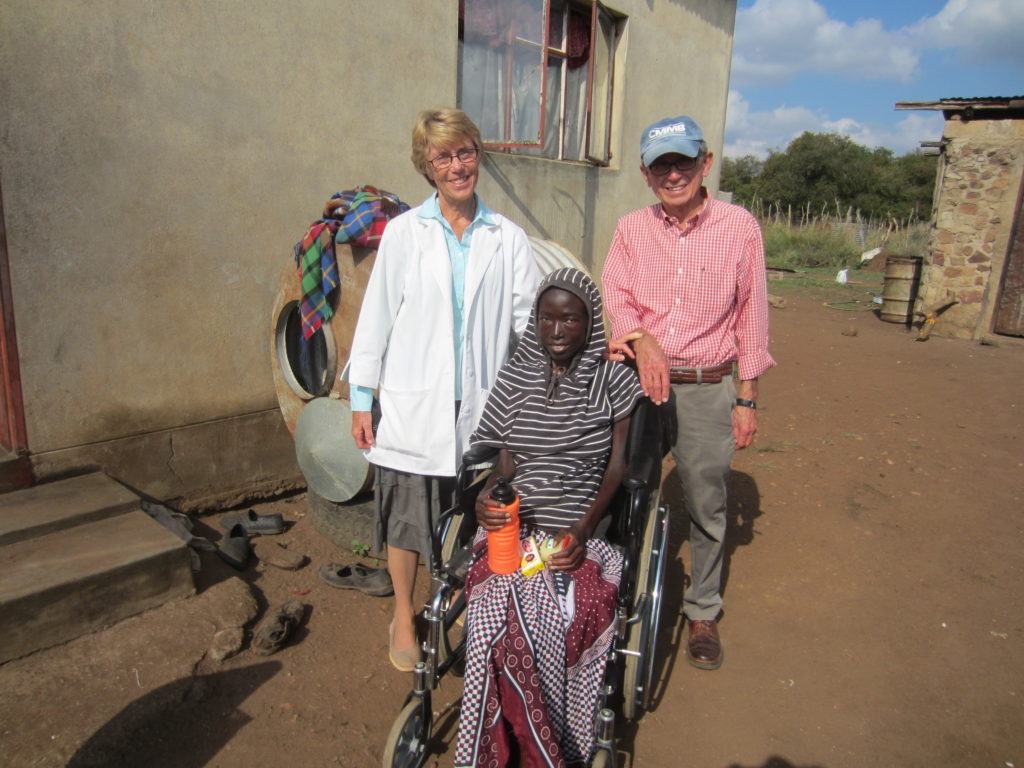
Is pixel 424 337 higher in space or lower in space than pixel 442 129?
lower

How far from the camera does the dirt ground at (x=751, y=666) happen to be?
101 inches

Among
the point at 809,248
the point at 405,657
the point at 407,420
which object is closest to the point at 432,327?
the point at 407,420

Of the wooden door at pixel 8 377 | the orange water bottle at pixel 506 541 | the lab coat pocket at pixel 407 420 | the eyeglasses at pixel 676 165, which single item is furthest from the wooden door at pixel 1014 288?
the wooden door at pixel 8 377

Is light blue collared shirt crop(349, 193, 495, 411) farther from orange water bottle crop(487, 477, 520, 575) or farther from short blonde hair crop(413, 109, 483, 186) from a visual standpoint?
orange water bottle crop(487, 477, 520, 575)

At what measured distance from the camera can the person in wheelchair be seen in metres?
2.13

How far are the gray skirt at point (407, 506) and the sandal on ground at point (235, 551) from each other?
3.98ft

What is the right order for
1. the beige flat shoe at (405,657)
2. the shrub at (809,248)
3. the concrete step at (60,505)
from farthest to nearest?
the shrub at (809,248)
the concrete step at (60,505)
the beige flat shoe at (405,657)

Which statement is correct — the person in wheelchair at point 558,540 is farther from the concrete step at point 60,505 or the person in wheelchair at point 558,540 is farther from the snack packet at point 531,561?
the concrete step at point 60,505

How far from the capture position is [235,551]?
12.2 ft

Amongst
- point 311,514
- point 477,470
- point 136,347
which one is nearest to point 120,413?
point 136,347

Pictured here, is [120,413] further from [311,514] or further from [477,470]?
[477,470]

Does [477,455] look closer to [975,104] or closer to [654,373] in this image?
[654,373]

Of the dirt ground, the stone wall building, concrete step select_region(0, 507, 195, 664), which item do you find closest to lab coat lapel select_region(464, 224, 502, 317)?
the dirt ground

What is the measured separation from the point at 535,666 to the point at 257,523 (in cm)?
250
